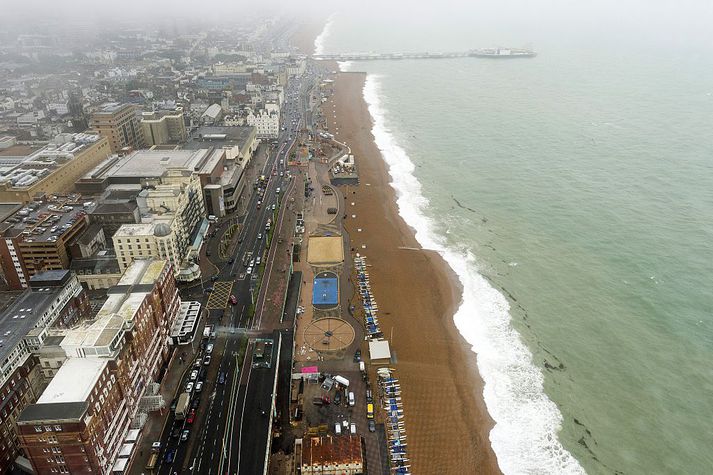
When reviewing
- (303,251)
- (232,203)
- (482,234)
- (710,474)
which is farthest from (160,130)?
(710,474)

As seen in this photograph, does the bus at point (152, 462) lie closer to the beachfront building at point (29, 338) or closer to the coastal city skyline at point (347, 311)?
the coastal city skyline at point (347, 311)

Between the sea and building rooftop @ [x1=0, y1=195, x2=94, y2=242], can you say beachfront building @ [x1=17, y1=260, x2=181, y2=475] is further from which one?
the sea

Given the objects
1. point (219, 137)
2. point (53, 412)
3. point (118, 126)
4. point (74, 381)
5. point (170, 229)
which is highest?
point (118, 126)

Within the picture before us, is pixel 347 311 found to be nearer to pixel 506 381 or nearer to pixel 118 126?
pixel 506 381

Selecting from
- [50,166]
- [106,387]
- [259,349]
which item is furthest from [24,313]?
[50,166]

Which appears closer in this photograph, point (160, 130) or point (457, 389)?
point (457, 389)

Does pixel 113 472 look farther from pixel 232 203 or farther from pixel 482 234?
pixel 482 234

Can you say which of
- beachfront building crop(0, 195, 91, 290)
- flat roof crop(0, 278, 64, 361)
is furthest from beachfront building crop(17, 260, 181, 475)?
beachfront building crop(0, 195, 91, 290)
